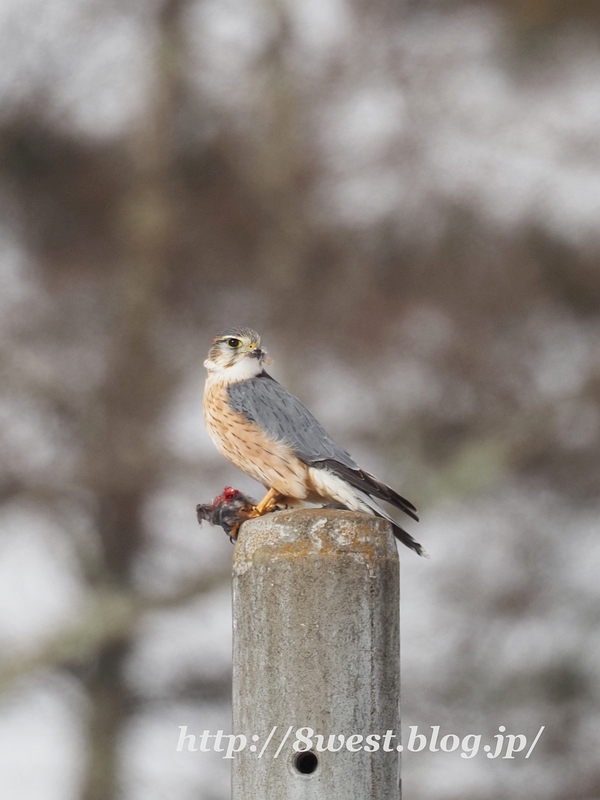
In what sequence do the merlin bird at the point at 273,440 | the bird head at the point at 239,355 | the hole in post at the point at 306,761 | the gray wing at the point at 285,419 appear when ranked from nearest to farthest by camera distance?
the hole in post at the point at 306,761, the merlin bird at the point at 273,440, the gray wing at the point at 285,419, the bird head at the point at 239,355

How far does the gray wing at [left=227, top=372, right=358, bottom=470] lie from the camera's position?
3.56m

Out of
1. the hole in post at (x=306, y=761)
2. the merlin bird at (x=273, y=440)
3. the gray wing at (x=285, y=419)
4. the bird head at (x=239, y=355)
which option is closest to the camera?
the hole in post at (x=306, y=761)

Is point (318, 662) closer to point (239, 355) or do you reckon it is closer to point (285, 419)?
point (285, 419)

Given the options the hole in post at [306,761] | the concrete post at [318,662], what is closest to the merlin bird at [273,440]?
the concrete post at [318,662]

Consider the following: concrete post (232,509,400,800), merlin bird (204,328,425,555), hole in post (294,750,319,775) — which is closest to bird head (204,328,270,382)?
merlin bird (204,328,425,555)

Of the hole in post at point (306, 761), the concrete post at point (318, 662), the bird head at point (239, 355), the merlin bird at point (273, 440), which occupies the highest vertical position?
the bird head at point (239, 355)

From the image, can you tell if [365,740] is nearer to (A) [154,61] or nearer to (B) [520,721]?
(B) [520,721]

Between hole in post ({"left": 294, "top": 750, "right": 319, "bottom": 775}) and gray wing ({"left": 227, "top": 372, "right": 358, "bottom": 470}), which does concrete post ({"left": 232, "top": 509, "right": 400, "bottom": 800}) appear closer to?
hole in post ({"left": 294, "top": 750, "right": 319, "bottom": 775})

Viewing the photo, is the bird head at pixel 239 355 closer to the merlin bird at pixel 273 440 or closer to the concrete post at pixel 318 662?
the merlin bird at pixel 273 440

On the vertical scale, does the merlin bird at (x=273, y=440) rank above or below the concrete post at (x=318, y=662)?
above

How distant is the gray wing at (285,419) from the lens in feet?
11.7

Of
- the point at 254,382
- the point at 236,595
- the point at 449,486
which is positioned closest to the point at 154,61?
the point at 449,486

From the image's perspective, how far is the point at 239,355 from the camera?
157 inches

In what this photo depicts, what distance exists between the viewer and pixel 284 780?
2648mm
